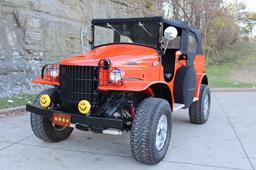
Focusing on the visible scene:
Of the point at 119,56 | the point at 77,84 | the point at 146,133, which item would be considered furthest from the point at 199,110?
the point at 77,84

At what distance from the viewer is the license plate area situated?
409 cm

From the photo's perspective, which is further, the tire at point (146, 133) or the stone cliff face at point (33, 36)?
the stone cliff face at point (33, 36)

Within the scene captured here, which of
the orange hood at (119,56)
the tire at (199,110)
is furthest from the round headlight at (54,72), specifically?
the tire at (199,110)

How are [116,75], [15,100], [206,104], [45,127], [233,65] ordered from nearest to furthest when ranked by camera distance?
[116,75] → [45,127] → [206,104] → [15,100] → [233,65]

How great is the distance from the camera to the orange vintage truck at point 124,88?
3.98 meters

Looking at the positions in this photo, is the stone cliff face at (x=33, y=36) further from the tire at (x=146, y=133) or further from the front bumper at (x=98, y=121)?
the tire at (x=146, y=133)

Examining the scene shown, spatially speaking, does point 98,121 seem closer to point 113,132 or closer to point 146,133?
point 113,132

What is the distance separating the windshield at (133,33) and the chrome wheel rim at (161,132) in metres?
1.27

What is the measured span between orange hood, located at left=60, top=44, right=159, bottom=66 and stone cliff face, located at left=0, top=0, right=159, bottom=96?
4486 mm

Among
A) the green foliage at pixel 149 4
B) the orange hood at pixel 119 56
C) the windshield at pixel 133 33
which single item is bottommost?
the orange hood at pixel 119 56

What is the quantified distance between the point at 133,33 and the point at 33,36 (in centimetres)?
578

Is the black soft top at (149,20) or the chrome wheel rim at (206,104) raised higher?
the black soft top at (149,20)

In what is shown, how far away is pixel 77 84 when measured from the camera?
13.8 feet

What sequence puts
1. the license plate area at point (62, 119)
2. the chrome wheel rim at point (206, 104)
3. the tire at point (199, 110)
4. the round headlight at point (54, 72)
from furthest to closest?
the chrome wheel rim at point (206, 104) → the tire at point (199, 110) → the round headlight at point (54, 72) → the license plate area at point (62, 119)
